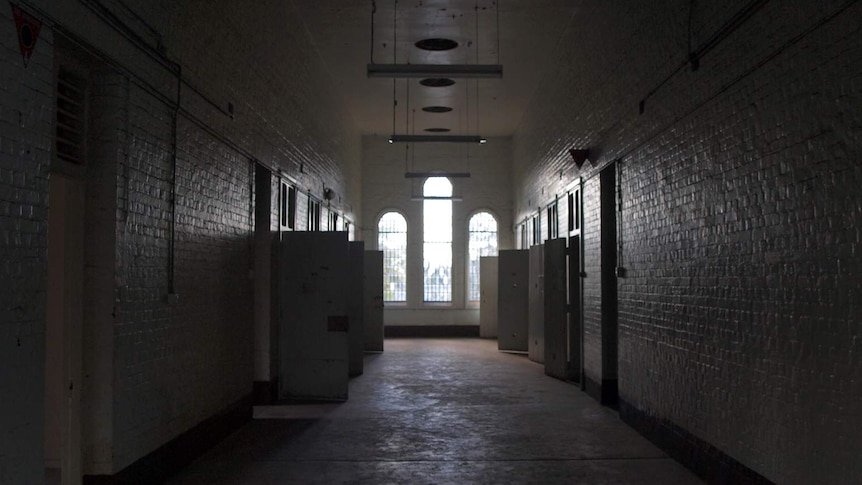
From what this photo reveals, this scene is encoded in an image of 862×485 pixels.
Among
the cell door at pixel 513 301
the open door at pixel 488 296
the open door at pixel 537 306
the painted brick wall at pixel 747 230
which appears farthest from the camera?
the open door at pixel 488 296

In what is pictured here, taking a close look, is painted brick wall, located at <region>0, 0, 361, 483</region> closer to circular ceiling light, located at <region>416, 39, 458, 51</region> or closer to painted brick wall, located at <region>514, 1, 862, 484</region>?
circular ceiling light, located at <region>416, 39, 458, 51</region>

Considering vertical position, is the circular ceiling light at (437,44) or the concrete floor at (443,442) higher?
the circular ceiling light at (437,44)

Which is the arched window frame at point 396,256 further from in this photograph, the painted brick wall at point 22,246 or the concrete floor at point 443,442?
the painted brick wall at point 22,246

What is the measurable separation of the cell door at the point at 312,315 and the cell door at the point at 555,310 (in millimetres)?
3330

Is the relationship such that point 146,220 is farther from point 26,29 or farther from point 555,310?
point 555,310

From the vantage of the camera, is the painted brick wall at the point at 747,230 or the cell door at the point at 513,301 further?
the cell door at the point at 513,301

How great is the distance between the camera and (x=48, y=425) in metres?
4.02

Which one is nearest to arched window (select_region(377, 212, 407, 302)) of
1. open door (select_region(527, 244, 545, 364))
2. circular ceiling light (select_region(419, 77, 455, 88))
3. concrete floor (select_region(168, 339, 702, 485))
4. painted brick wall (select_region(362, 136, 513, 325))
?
painted brick wall (select_region(362, 136, 513, 325))

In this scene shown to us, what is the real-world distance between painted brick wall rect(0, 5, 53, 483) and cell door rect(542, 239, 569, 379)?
292 inches

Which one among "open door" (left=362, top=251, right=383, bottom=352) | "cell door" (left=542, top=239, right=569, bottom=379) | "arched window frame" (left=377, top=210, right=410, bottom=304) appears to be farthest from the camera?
"arched window frame" (left=377, top=210, right=410, bottom=304)

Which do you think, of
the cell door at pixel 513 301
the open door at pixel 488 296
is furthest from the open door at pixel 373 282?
the open door at pixel 488 296

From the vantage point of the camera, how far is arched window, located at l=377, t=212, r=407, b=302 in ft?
56.2

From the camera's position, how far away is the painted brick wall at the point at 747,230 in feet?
10.9

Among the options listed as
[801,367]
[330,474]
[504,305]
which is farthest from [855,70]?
[504,305]
